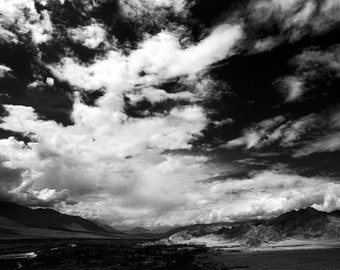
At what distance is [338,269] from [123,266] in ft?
238

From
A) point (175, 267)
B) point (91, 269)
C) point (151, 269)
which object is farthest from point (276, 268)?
point (91, 269)

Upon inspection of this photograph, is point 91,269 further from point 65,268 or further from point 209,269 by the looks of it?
point 209,269

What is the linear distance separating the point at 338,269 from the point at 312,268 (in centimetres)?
839

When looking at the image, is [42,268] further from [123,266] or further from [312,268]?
[312,268]

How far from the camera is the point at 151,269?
389 ft

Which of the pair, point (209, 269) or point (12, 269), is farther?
point (12, 269)

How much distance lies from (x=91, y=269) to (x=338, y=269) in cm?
8085

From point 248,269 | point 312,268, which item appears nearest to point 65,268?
point 248,269

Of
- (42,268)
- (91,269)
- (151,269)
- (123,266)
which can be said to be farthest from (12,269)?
(151,269)

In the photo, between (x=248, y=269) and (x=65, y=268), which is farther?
(x=65, y=268)

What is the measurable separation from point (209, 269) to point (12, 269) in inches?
2703

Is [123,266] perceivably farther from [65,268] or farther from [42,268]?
[42,268]

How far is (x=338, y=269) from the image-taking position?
11669 centimetres

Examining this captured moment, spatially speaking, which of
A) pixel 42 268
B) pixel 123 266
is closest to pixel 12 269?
pixel 42 268
